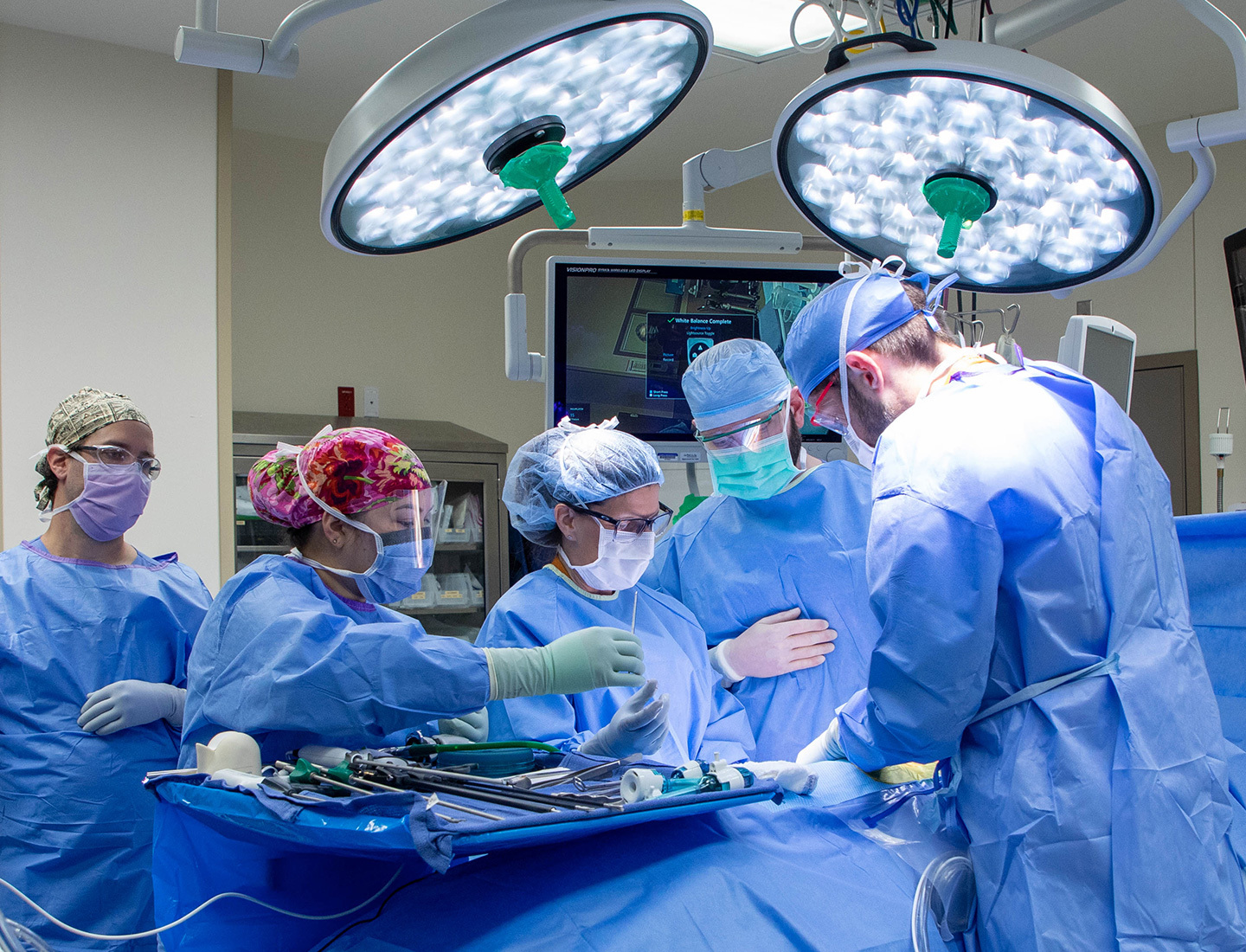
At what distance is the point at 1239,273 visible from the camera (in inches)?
88.2

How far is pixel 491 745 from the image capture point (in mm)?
1295

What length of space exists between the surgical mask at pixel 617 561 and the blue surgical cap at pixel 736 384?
380 mm

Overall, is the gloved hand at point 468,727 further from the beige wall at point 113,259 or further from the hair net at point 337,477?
the beige wall at point 113,259

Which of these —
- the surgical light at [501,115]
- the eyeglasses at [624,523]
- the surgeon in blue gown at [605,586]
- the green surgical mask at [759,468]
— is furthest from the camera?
the green surgical mask at [759,468]

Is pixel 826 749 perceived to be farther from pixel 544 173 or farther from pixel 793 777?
pixel 544 173

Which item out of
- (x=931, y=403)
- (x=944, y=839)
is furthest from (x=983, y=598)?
(x=944, y=839)

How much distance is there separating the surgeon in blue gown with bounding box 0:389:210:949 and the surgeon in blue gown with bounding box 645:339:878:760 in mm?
1047

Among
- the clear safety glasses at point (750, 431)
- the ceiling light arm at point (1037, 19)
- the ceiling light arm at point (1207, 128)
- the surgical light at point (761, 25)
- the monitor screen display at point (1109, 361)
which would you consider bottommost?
the clear safety glasses at point (750, 431)

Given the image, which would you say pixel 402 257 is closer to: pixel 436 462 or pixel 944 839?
pixel 436 462

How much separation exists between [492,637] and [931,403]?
2.66 ft

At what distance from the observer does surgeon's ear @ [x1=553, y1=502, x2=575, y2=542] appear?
6.04ft

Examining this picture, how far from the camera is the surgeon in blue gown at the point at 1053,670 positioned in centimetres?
110

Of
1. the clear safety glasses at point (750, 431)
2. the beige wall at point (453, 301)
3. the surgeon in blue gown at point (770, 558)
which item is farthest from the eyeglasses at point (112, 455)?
the beige wall at point (453, 301)

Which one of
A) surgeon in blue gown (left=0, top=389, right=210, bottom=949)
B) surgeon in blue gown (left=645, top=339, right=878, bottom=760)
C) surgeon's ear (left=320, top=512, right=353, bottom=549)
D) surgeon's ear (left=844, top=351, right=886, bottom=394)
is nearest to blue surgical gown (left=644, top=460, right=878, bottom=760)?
surgeon in blue gown (left=645, top=339, right=878, bottom=760)
